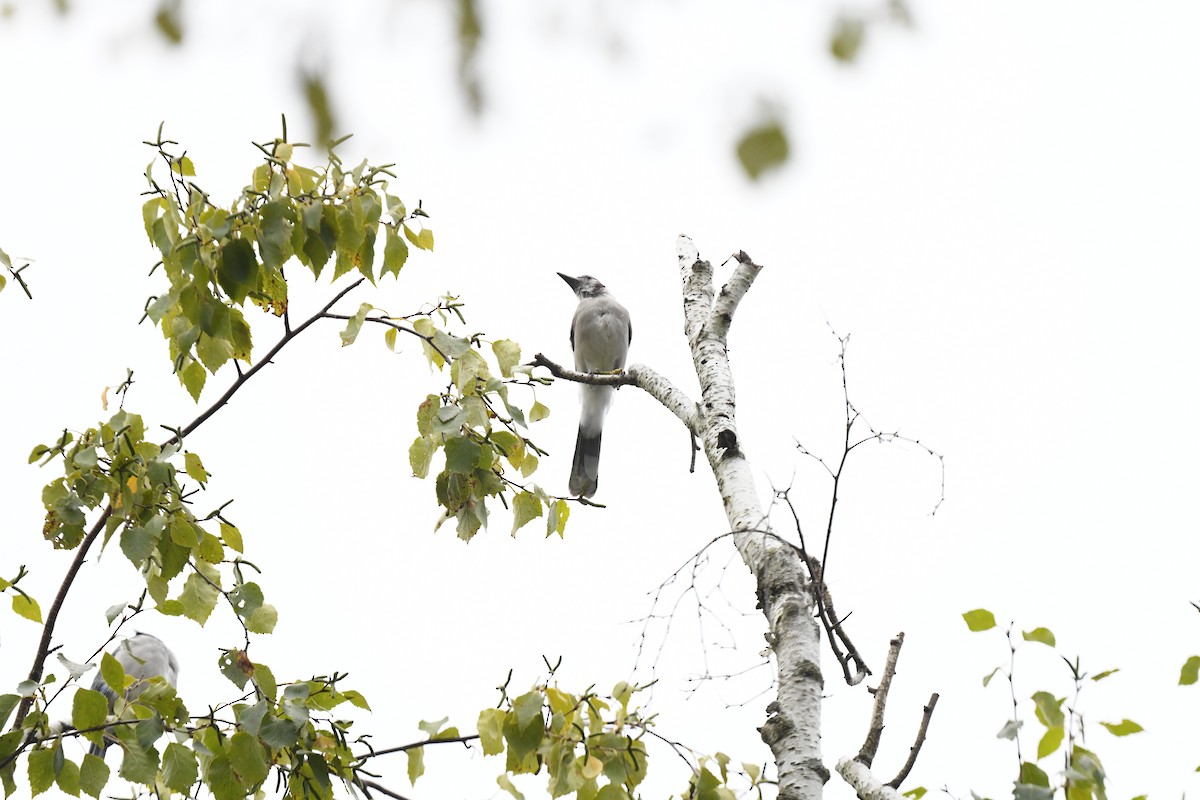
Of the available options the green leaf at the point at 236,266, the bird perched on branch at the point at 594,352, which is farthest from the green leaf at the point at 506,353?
the bird perched on branch at the point at 594,352

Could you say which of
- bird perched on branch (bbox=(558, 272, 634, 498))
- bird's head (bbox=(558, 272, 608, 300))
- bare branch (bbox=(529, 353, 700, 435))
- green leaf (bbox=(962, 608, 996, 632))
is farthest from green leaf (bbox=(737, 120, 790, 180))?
bird's head (bbox=(558, 272, 608, 300))

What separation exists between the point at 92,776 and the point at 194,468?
0.80m

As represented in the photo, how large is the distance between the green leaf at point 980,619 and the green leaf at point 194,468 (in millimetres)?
1982

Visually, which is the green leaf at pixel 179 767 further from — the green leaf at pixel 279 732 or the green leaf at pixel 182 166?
the green leaf at pixel 182 166

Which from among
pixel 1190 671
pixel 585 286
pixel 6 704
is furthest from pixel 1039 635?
pixel 585 286

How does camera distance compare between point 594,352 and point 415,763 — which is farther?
point 594,352

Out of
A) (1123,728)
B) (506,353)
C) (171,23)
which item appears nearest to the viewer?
(171,23)

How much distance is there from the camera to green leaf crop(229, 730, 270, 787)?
9.42ft

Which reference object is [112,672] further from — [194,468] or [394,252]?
[394,252]

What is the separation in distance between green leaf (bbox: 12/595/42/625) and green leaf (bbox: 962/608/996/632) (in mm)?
2294

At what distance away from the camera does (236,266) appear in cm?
312

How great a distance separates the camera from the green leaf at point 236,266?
3.12 m

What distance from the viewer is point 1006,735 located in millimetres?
2578

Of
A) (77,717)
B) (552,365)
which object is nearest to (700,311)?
(552,365)
